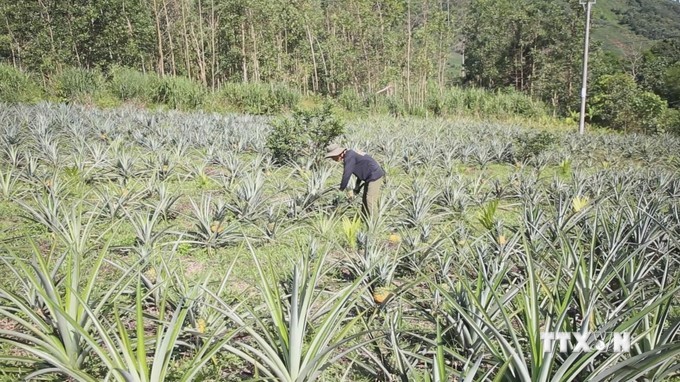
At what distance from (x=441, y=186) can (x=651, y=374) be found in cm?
439

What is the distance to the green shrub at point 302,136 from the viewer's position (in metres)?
8.52

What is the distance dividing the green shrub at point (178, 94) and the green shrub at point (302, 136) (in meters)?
10.2

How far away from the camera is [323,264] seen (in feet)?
13.0

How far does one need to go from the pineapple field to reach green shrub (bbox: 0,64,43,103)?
5.36 metres

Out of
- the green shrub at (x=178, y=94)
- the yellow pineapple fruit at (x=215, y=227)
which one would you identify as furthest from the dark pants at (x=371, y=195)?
the green shrub at (x=178, y=94)

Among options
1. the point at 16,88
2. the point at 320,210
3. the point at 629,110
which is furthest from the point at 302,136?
the point at 629,110

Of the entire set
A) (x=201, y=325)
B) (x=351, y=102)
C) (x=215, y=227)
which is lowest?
(x=351, y=102)

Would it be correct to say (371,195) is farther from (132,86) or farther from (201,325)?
(132,86)

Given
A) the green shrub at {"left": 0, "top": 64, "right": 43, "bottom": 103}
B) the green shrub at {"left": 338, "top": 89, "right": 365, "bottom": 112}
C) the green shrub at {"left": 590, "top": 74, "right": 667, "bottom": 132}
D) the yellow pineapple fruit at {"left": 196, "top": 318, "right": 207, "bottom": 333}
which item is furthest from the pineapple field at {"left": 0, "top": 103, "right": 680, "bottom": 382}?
the green shrub at {"left": 590, "top": 74, "right": 667, "bottom": 132}

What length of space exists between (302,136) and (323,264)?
16.6ft

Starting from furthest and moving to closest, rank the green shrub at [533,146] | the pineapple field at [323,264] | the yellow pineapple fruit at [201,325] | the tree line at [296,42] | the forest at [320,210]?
the tree line at [296,42]
the green shrub at [533,146]
the yellow pineapple fruit at [201,325]
the forest at [320,210]
the pineapple field at [323,264]

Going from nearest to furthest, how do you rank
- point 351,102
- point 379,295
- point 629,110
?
point 379,295 < point 629,110 < point 351,102

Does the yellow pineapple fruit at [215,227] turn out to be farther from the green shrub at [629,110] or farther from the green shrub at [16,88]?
the green shrub at [629,110]

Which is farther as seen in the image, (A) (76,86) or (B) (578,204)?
(A) (76,86)
